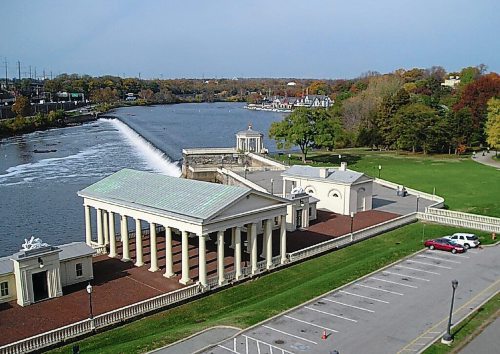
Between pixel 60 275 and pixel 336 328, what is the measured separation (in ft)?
56.4

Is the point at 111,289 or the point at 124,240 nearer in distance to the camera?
the point at 111,289

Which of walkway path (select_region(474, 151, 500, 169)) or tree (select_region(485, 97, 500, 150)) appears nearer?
walkway path (select_region(474, 151, 500, 169))

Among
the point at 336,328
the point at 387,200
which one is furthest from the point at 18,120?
the point at 336,328

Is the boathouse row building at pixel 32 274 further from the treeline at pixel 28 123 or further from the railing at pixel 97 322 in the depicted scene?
the treeline at pixel 28 123

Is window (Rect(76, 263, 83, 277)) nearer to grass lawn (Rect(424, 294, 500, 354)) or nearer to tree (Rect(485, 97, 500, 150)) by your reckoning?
grass lawn (Rect(424, 294, 500, 354))

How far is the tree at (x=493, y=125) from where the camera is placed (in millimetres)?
89250

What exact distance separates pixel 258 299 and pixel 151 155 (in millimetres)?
79358

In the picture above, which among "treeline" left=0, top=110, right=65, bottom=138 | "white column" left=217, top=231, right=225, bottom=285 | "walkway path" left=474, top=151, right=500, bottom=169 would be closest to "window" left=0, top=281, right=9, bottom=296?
"white column" left=217, top=231, right=225, bottom=285

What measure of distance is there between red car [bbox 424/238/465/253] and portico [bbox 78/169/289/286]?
1115 cm

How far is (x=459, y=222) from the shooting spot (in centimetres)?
4797

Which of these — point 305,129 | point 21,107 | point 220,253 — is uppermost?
point 305,129

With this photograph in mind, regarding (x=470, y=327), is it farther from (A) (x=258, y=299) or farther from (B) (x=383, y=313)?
(A) (x=258, y=299)

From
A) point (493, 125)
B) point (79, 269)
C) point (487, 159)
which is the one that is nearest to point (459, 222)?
point (79, 269)

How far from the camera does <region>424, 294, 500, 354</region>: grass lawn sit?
78.6ft
